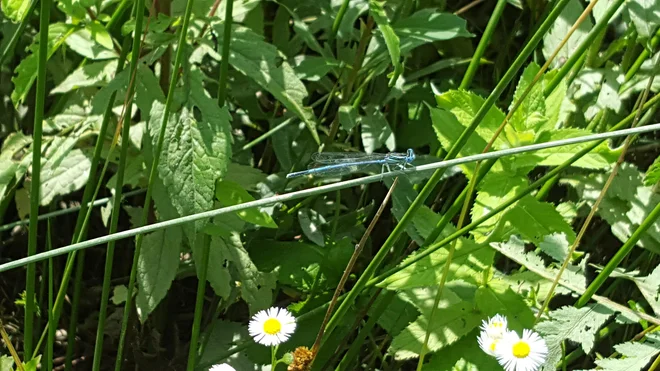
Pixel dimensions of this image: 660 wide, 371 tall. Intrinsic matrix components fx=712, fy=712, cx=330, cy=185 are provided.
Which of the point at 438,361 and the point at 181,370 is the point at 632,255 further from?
the point at 181,370

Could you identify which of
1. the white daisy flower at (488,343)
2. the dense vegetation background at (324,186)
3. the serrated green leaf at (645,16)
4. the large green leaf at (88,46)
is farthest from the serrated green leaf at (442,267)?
the large green leaf at (88,46)

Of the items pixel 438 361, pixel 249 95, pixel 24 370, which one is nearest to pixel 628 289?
pixel 438 361

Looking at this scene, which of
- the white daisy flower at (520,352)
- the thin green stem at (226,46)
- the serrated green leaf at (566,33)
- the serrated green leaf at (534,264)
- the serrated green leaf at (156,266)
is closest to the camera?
the white daisy flower at (520,352)

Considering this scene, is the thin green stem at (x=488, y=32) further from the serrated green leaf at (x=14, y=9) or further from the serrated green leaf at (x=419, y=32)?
the serrated green leaf at (x=14, y=9)

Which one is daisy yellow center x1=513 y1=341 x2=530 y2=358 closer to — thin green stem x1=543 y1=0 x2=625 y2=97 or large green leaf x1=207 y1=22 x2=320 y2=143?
thin green stem x1=543 y1=0 x2=625 y2=97

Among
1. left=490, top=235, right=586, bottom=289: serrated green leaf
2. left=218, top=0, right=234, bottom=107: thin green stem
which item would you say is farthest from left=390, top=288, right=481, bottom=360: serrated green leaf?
left=218, top=0, right=234, bottom=107: thin green stem

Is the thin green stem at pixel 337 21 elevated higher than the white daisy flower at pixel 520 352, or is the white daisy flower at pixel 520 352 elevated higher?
the thin green stem at pixel 337 21
